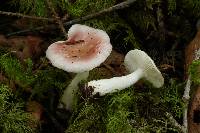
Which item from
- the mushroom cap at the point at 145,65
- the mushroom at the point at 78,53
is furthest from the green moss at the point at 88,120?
the mushroom cap at the point at 145,65

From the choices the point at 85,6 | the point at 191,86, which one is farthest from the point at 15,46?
the point at 191,86

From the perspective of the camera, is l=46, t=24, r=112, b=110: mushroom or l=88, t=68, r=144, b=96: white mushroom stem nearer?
l=46, t=24, r=112, b=110: mushroom

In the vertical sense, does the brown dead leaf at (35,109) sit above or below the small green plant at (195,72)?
below

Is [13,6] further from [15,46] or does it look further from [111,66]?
[111,66]

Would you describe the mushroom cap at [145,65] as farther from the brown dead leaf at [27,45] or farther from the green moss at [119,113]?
the brown dead leaf at [27,45]

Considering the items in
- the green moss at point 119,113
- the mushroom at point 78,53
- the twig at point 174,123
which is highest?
the mushroom at point 78,53

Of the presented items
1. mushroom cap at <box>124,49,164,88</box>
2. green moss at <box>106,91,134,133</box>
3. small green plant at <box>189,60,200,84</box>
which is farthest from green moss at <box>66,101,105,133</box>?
small green plant at <box>189,60,200,84</box>

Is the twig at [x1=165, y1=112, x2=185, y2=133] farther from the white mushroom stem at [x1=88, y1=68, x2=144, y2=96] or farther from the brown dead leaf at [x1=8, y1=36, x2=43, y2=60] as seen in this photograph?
the brown dead leaf at [x1=8, y1=36, x2=43, y2=60]

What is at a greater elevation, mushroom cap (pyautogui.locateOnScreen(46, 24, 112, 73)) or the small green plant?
mushroom cap (pyautogui.locateOnScreen(46, 24, 112, 73))
